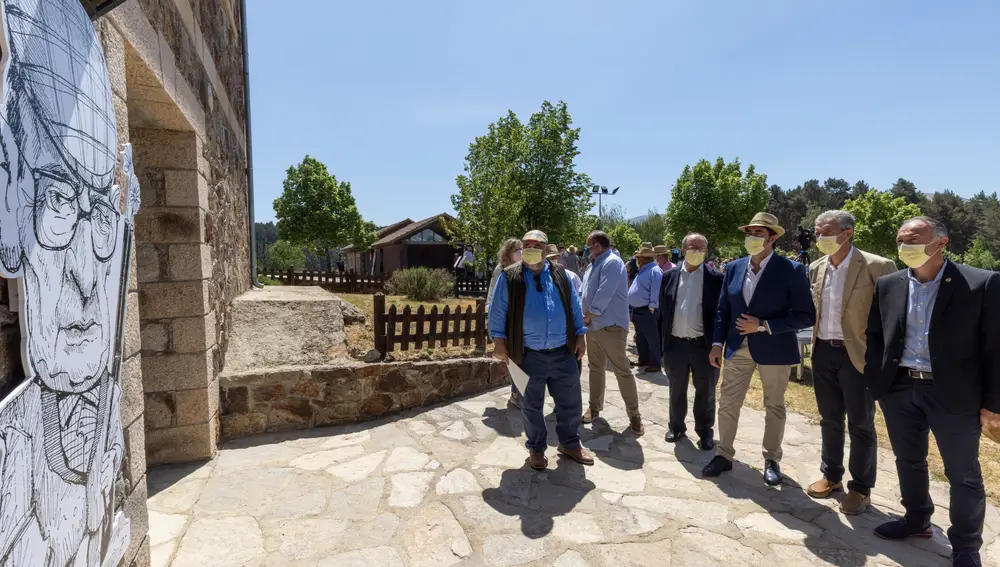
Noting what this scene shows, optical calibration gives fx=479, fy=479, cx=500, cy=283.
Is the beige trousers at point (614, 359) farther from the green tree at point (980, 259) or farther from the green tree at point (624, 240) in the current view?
the green tree at point (980, 259)

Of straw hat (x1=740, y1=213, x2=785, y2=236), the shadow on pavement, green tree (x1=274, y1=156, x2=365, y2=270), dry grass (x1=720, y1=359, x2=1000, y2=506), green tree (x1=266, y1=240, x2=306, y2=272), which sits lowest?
dry grass (x1=720, y1=359, x2=1000, y2=506)

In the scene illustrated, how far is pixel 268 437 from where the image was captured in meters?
4.66

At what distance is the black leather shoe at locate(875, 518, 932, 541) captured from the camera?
9.70 ft

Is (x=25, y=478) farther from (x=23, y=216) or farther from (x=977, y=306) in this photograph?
(x=977, y=306)

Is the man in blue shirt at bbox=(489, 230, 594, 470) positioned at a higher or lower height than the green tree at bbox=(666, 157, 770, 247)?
lower

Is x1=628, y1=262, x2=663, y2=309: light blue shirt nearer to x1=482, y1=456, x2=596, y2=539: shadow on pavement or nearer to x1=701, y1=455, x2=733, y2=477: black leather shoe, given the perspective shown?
x1=701, y1=455, x2=733, y2=477: black leather shoe

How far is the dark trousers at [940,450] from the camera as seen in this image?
2584mm

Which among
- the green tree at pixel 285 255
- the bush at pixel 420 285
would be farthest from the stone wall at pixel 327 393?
the green tree at pixel 285 255

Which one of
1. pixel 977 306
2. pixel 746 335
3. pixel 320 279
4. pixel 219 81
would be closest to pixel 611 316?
pixel 746 335

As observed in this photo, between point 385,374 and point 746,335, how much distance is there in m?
3.63

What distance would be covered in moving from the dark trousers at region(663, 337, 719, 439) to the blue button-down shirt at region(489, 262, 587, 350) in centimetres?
127

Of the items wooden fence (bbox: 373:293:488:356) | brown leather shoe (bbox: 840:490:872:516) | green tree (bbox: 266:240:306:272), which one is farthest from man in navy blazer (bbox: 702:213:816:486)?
green tree (bbox: 266:240:306:272)

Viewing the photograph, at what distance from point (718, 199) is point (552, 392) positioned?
29107 millimetres

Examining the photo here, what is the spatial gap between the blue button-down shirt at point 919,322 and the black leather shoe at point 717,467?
1.53 m
